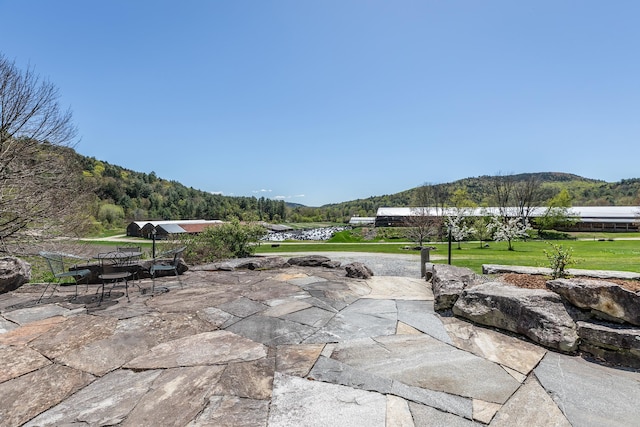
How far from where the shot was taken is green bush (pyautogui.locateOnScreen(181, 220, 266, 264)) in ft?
35.1

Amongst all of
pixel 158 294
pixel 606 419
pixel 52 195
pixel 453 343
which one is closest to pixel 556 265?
pixel 453 343

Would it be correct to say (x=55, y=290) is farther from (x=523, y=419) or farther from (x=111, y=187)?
(x=111, y=187)

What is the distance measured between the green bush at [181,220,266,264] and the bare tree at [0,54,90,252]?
4399 mm

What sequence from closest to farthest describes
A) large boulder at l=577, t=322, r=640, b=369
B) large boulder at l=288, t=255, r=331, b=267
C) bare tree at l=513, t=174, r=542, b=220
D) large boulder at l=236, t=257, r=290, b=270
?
large boulder at l=577, t=322, r=640, b=369, large boulder at l=236, t=257, r=290, b=270, large boulder at l=288, t=255, r=331, b=267, bare tree at l=513, t=174, r=542, b=220

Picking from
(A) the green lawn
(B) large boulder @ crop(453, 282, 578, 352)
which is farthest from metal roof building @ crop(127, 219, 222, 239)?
(B) large boulder @ crop(453, 282, 578, 352)

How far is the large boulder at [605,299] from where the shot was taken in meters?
3.07

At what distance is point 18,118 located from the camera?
9359mm

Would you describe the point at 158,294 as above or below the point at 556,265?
below

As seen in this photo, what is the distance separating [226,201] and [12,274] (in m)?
92.8

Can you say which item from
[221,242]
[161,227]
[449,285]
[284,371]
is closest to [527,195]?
[221,242]

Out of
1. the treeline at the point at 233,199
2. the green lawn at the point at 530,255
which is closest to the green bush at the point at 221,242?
the green lawn at the point at 530,255

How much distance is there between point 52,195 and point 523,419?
44.3ft

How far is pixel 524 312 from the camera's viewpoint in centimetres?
343

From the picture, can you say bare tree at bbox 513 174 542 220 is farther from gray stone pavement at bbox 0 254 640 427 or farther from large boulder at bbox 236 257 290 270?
gray stone pavement at bbox 0 254 640 427
